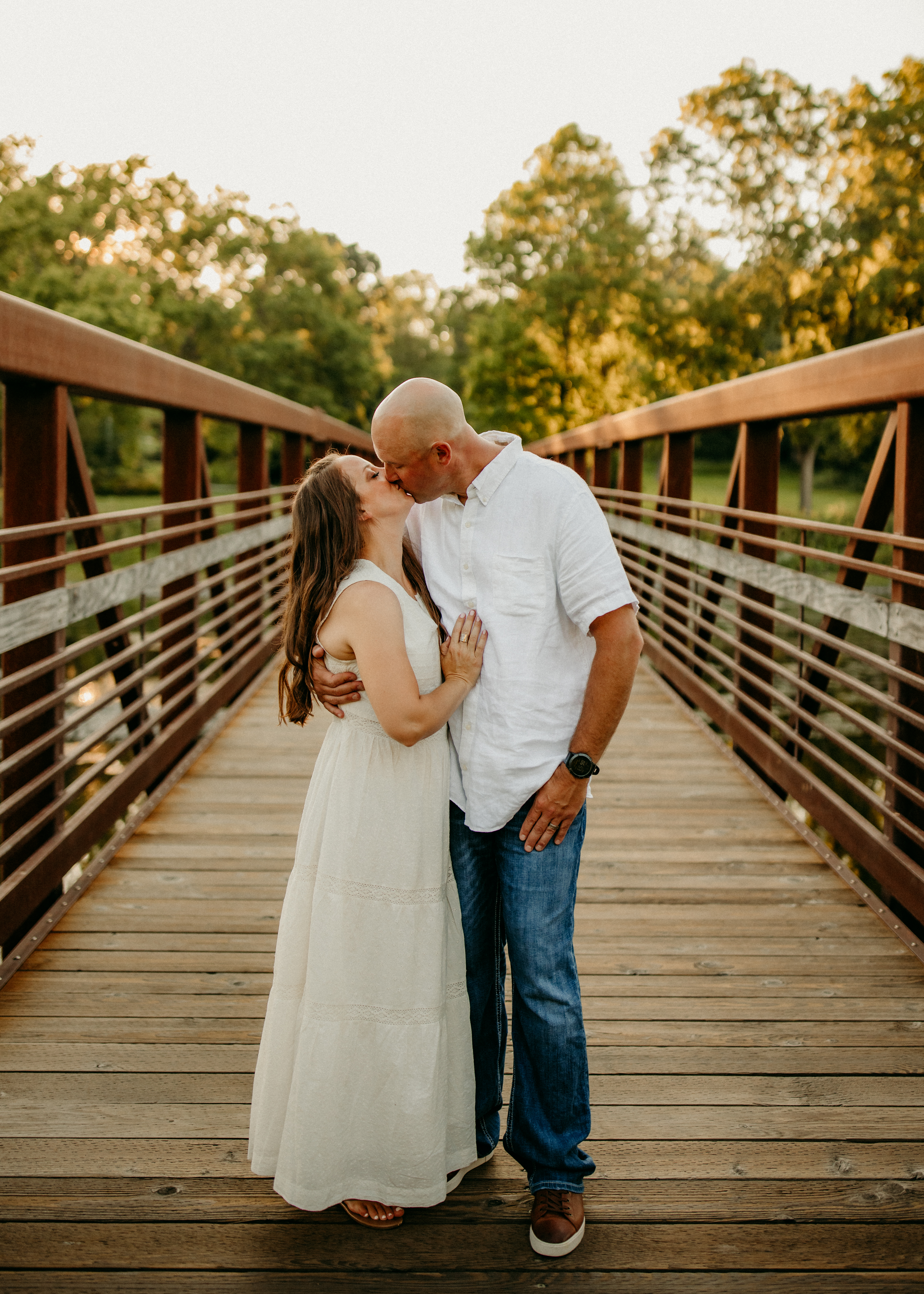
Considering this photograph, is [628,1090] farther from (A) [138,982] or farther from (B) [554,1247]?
(A) [138,982]

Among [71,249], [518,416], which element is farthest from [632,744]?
[71,249]

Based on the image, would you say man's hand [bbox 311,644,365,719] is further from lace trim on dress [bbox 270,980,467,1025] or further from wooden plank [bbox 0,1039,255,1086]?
wooden plank [bbox 0,1039,255,1086]

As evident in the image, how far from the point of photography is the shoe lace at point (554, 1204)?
7.15 ft

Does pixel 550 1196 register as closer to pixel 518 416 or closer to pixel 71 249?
pixel 518 416

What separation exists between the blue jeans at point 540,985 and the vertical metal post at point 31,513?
1.82m

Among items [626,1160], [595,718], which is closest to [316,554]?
[595,718]

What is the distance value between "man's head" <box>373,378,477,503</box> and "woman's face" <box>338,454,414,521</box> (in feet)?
0.07

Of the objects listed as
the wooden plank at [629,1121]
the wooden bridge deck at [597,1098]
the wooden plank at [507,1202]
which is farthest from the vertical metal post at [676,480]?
the wooden plank at [507,1202]

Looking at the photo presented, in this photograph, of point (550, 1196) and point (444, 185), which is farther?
point (444, 185)

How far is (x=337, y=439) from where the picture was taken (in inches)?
518

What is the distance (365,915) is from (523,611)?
2.14 ft

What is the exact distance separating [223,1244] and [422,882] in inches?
30.4

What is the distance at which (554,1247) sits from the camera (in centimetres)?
214

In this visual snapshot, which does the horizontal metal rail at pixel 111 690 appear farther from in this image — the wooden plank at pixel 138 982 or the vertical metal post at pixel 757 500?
the vertical metal post at pixel 757 500
